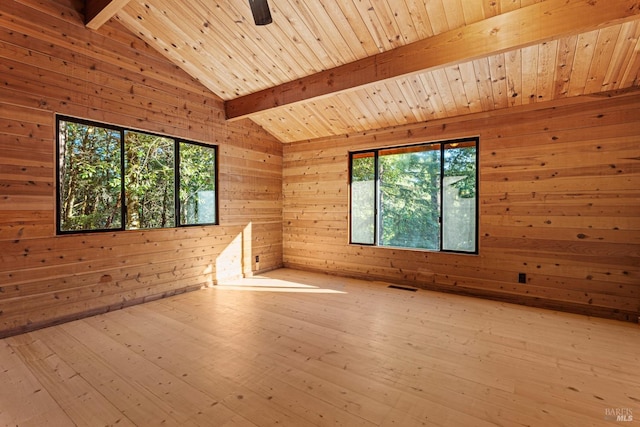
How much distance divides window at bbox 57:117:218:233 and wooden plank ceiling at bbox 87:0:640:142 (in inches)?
47.3

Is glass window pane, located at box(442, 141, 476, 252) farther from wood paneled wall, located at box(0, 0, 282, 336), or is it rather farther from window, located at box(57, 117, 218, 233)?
window, located at box(57, 117, 218, 233)

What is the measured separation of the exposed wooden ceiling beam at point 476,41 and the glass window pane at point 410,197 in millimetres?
1753

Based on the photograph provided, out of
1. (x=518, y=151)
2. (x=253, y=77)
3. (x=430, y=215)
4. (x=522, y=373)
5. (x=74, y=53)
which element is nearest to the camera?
(x=522, y=373)

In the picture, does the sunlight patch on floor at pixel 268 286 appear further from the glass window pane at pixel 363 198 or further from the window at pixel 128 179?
the glass window pane at pixel 363 198

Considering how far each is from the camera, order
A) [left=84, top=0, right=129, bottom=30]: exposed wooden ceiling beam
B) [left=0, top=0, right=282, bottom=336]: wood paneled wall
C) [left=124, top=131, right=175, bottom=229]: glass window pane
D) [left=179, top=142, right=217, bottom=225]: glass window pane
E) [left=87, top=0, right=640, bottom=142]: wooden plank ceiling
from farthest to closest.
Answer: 1. [left=179, top=142, right=217, bottom=225]: glass window pane
2. [left=124, top=131, right=175, bottom=229]: glass window pane
3. [left=84, top=0, right=129, bottom=30]: exposed wooden ceiling beam
4. [left=0, top=0, right=282, bottom=336]: wood paneled wall
5. [left=87, top=0, right=640, bottom=142]: wooden plank ceiling

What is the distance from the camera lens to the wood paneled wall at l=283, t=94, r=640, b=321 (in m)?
3.44

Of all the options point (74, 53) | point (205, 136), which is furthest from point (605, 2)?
point (74, 53)

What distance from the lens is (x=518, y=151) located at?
398 cm

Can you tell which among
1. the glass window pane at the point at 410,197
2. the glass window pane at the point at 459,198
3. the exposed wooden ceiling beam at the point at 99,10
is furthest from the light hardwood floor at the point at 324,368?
the exposed wooden ceiling beam at the point at 99,10

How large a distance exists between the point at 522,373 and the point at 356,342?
4.32 ft

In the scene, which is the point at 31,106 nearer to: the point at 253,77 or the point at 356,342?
the point at 253,77

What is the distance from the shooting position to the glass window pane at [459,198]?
436cm

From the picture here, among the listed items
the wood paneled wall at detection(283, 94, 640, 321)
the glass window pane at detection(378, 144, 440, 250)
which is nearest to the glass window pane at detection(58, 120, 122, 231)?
the glass window pane at detection(378, 144, 440, 250)

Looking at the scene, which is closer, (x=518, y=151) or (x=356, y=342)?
(x=356, y=342)
